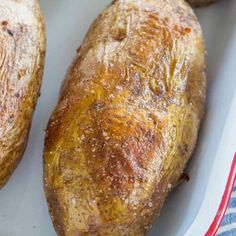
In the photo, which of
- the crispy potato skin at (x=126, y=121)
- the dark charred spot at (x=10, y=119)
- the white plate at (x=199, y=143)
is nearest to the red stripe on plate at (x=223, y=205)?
the white plate at (x=199, y=143)

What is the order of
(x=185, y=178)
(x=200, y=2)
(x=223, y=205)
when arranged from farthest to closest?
1. (x=200, y=2)
2. (x=185, y=178)
3. (x=223, y=205)

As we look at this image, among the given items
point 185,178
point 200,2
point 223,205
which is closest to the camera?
point 223,205

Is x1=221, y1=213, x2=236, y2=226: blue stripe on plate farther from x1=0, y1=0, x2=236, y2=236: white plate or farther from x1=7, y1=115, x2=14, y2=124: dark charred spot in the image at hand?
x1=7, y1=115, x2=14, y2=124: dark charred spot

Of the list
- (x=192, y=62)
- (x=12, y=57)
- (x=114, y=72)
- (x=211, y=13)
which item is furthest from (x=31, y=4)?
(x=211, y=13)

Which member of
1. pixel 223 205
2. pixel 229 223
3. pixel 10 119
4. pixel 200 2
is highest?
pixel 10 119

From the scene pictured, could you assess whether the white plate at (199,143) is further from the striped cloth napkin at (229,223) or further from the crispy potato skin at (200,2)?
the striped cloth napkin at (229,223)

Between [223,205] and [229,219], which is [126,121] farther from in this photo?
[229,219]

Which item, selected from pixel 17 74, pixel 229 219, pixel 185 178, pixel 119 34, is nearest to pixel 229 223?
pixel 229 219
